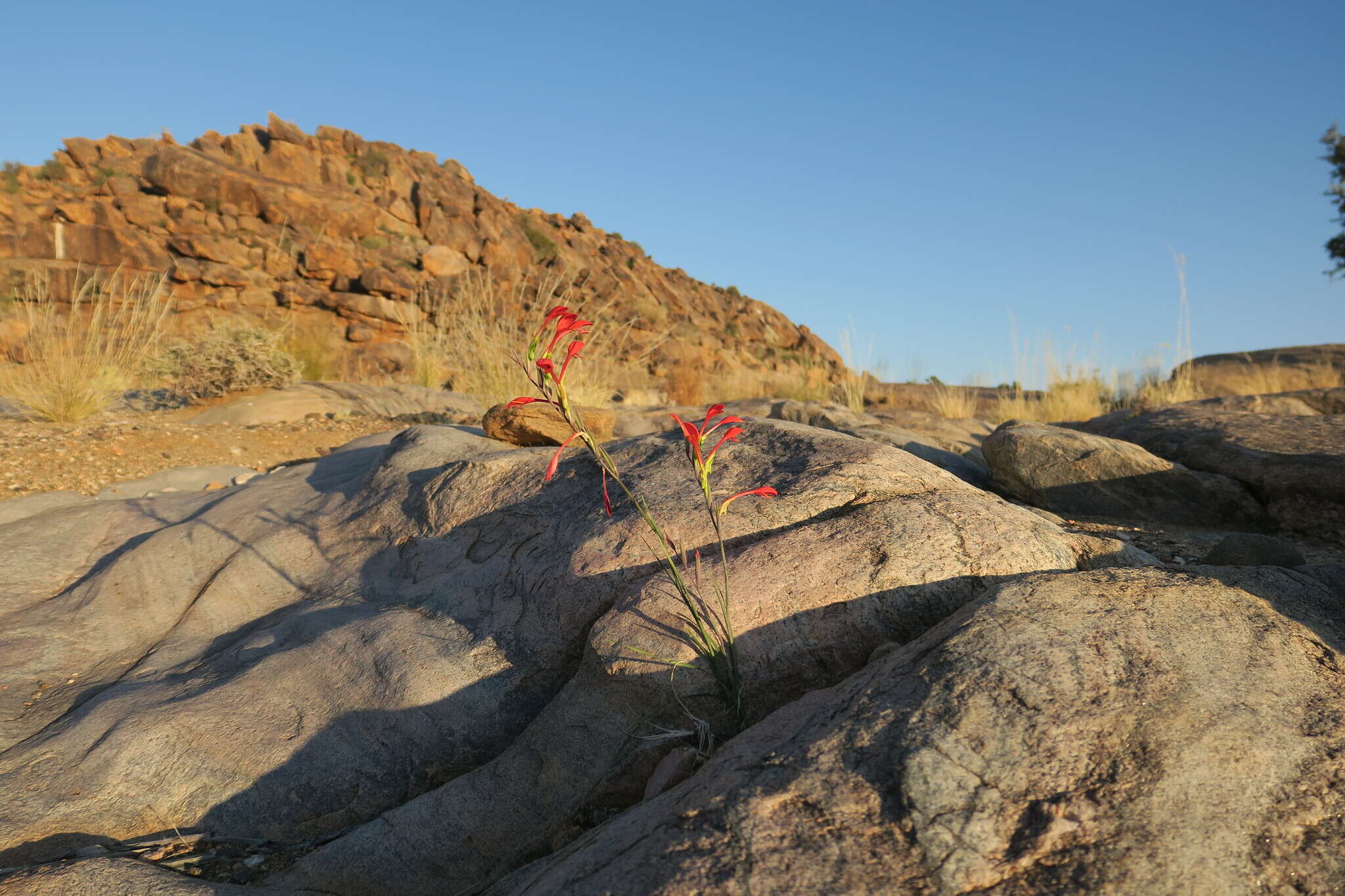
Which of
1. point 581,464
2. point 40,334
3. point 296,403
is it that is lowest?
point 581,464

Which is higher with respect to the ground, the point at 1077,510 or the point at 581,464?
the point at 581,464

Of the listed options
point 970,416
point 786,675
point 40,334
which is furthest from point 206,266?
point 786,675

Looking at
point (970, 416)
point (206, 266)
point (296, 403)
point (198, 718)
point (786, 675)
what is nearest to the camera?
point (786, 675)

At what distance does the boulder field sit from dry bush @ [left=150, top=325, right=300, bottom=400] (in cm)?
407

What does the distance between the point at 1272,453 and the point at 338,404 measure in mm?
6973

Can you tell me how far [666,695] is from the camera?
6.59ft

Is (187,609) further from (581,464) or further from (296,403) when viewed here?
(296,403)

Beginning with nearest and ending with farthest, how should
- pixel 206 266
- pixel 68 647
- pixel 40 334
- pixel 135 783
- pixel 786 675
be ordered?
pixel 786 675
pixel 135 783
pixel 68 647
pixel 40 334
pixel 206 266

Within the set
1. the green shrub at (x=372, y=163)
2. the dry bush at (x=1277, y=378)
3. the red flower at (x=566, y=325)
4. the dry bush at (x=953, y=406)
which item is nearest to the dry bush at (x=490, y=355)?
the dry bush at (x=953, y=406)

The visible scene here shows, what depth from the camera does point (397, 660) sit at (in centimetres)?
250

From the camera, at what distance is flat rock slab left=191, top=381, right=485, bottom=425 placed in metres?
7.04

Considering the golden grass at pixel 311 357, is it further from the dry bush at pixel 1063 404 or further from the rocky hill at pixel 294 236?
the dry bush at pixel 1063 404

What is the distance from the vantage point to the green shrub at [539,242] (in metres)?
32.5

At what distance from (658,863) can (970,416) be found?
8.71 meters
